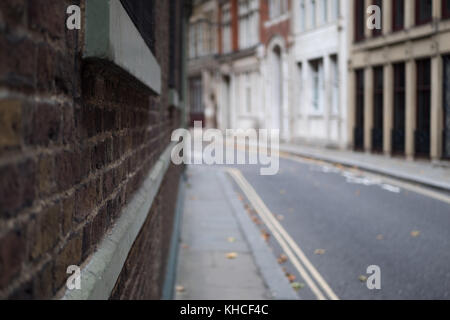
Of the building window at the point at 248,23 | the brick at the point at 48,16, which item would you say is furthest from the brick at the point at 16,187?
the building window at the point at 248,23

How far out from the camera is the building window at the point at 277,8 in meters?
31.8

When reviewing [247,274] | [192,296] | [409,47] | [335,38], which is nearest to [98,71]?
[192,296]

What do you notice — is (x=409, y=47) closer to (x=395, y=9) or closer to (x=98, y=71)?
(x=395, y=9)

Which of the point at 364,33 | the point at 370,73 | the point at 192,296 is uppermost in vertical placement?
the point at 364,33

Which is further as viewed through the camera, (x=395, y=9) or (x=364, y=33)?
(x=364, y=33)

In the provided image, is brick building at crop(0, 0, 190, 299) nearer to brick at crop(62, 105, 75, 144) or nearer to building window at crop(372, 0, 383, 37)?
brick at crop(62, 105, 75, 144)

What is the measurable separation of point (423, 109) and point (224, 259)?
13790 mm

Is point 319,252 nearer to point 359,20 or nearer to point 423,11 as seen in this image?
point 423,11

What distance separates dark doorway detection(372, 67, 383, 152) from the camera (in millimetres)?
22625

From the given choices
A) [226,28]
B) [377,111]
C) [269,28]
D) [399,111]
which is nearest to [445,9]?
[399,111]

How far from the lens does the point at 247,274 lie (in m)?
7.17

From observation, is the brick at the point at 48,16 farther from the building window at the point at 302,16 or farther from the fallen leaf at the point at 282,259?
the building window at the point at 302,16

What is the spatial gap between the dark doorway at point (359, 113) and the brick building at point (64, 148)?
21881mm

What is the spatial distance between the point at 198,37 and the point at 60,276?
46707mm
